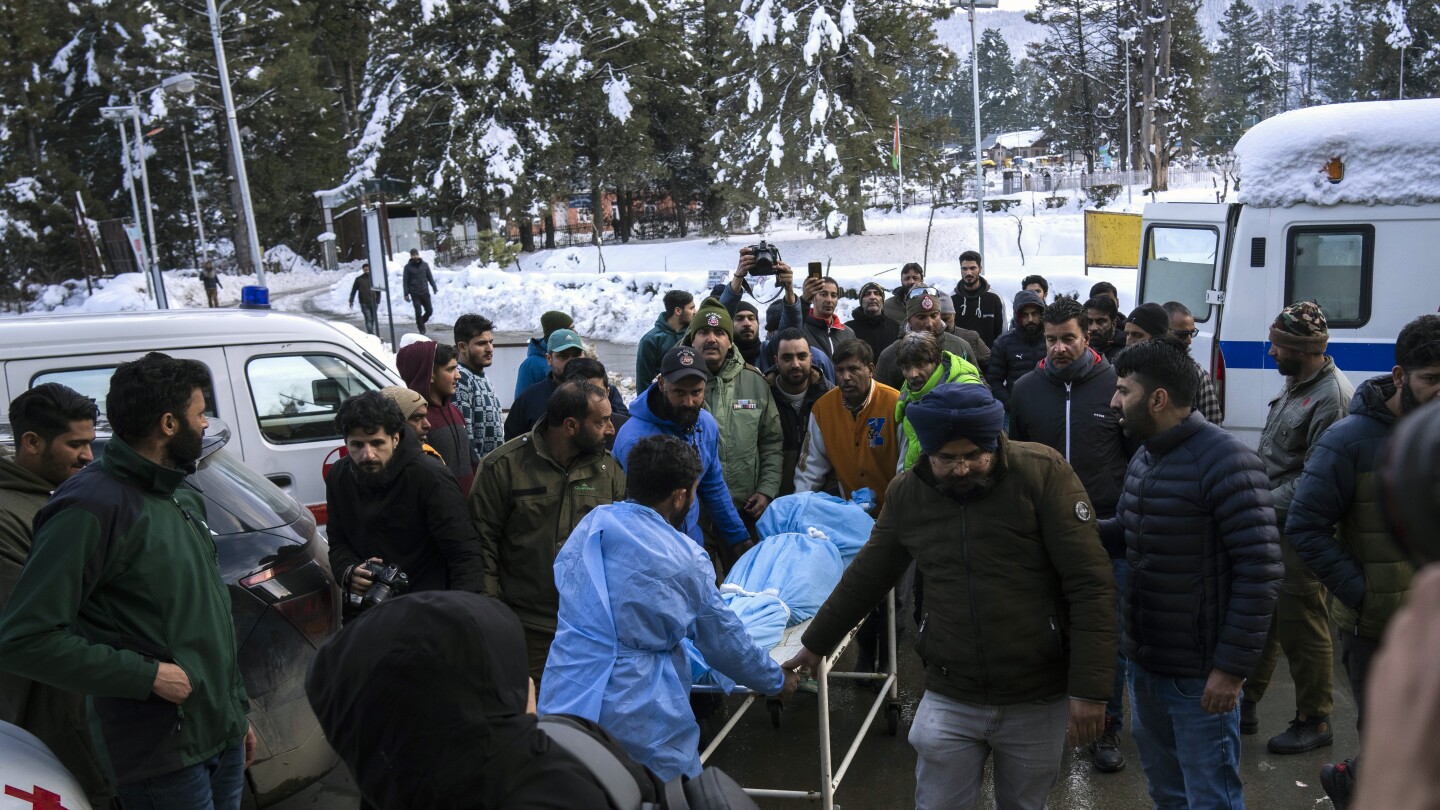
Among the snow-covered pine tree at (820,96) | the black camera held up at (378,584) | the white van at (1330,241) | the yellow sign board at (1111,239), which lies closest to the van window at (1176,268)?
the white van at (1330,241)

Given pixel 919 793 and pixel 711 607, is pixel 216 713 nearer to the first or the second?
pixel 711 607

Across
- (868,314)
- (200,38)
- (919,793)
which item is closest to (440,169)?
(200,38)

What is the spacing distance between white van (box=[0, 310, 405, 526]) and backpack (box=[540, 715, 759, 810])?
4.81m

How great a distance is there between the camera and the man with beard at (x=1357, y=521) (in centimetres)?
377

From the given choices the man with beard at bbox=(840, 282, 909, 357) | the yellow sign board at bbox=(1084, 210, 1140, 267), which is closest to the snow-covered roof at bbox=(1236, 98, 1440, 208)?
the man with beard at bbox=(840, 282, 909, 357)

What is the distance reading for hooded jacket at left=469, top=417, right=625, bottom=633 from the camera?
4.41 meters

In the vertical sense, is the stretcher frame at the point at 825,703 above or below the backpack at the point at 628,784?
below

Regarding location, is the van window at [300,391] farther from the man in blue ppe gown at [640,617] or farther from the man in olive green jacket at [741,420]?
the man in blue ppe gown at [640,617]

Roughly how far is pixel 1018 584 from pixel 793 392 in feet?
10.9

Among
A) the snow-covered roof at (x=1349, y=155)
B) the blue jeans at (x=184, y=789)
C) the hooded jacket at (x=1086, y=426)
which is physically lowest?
the blue jeans at (x=184, y=789)

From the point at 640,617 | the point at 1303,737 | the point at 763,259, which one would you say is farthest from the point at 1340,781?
the point at 763,259

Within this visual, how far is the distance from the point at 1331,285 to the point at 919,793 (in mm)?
6551

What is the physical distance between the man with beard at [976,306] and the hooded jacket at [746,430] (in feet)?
14.4

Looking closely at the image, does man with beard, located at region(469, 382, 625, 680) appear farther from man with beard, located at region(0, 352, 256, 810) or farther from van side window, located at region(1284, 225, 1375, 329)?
van side window, located at region(1284, 225, 1375, 329)
